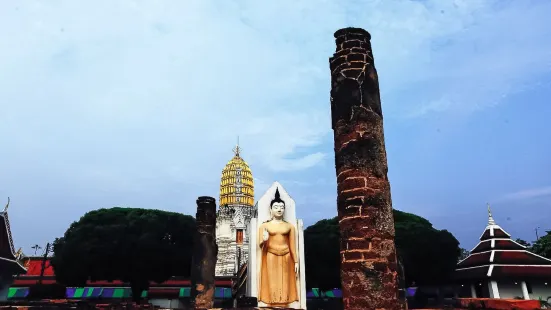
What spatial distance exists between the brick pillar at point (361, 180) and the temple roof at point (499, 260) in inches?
937

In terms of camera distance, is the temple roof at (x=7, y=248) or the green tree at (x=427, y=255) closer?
the temple roof at (x=7, y=248)

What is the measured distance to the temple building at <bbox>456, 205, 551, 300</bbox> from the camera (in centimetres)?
2461

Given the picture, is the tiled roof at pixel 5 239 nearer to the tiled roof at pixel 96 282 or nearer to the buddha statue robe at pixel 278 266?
the tiled roof at pixel 96 282

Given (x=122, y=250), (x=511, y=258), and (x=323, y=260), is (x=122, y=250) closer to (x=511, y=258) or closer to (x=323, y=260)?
(x=323, y=260)

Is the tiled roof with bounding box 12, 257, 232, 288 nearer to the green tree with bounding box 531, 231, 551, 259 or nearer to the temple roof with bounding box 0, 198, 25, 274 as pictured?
the temple roof with bounding box 0, 198, 25, 274

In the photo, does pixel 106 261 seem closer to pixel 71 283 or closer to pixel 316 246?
pixel 71 283

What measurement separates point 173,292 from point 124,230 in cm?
874

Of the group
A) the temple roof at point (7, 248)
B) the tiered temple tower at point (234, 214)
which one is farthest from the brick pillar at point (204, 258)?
the tiered temple tower at point (234, 214)

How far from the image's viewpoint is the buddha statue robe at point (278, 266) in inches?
454

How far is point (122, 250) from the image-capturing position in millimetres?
27500

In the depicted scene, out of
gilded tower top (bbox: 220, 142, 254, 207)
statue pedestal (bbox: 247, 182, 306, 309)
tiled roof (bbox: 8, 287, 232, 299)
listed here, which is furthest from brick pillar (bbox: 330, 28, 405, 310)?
gilded tower top (bbox: 220, 142, 254, 207)

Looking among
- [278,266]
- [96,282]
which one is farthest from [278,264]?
[96,282]

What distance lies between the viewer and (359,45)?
547cm

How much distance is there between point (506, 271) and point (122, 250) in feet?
80.5
